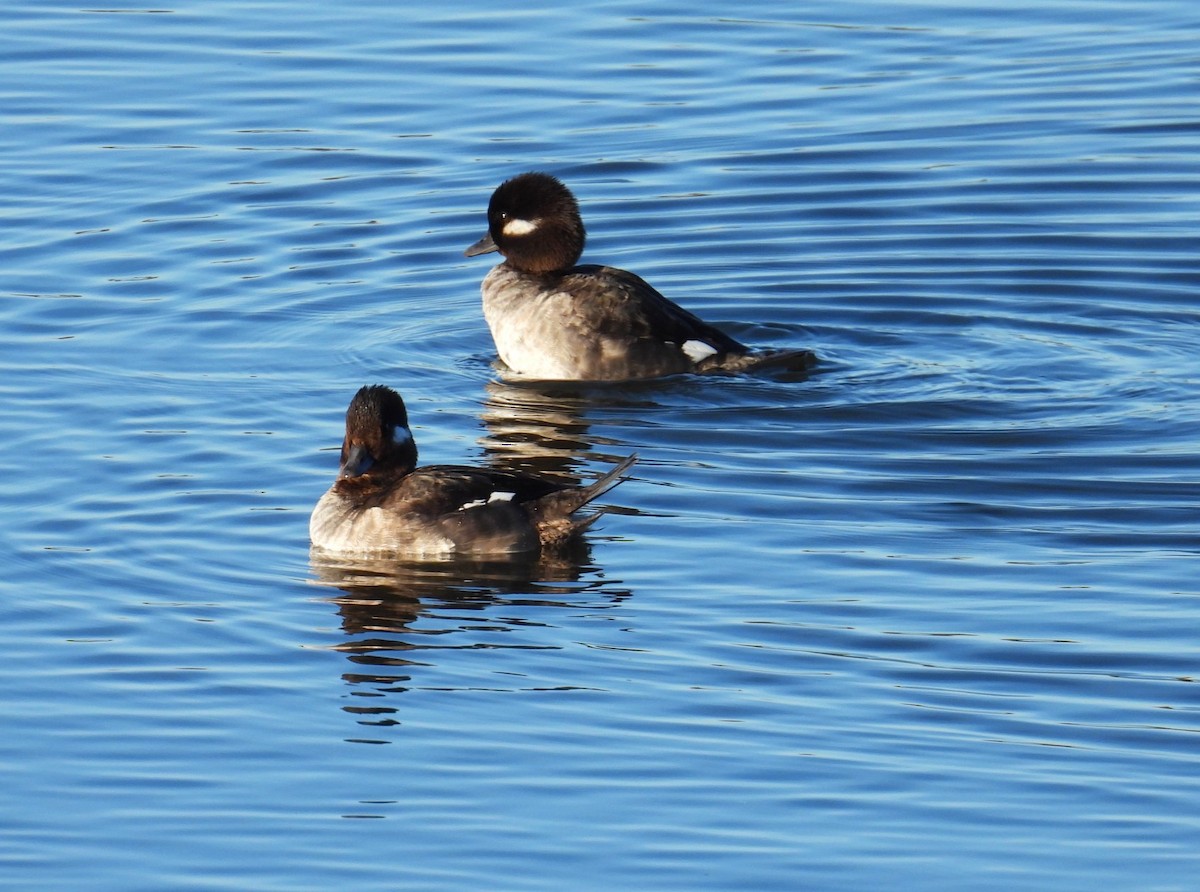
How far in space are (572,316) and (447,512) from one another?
3.51m

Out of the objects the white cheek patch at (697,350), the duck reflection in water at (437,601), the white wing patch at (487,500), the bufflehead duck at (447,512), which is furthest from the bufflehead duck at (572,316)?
the white wing patch at (487,500)

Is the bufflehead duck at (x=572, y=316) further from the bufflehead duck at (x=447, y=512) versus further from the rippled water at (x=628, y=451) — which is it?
the bufflehead duck at (x=447, y=512)

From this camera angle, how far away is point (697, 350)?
14406mm

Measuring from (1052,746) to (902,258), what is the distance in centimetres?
843

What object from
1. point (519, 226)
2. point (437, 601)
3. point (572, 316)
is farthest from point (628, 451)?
point (519, 226)

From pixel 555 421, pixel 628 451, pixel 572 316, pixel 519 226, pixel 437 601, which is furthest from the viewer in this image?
pixel 519 226

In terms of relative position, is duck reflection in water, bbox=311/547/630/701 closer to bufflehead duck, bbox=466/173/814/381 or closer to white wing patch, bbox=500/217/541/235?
bufflehead duck, bbox=466/173/814/381

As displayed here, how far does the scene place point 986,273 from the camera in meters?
16.4

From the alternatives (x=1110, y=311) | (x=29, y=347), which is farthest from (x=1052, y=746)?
(x=29, y=347)

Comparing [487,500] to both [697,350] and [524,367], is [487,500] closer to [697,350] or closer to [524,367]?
[697,350]

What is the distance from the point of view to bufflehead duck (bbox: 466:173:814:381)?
1448cm

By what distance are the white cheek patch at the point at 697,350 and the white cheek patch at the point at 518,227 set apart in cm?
168

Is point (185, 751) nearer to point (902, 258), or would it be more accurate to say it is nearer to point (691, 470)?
point (691, 470)

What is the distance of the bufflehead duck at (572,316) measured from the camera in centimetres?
1448
